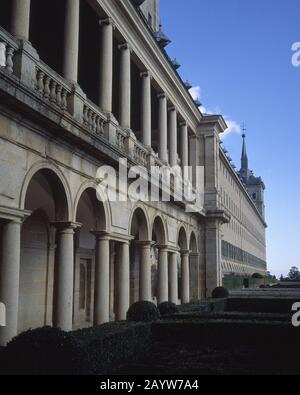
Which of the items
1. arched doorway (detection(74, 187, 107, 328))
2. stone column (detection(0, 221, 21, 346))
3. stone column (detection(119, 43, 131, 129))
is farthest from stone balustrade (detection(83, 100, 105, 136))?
stone column (detection(0, 221, 21, 346))

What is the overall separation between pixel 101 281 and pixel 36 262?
11.9 feet

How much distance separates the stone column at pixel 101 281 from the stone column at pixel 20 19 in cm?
641

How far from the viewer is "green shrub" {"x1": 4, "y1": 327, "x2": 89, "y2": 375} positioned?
779 cm

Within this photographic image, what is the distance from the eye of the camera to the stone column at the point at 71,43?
45.2 ft

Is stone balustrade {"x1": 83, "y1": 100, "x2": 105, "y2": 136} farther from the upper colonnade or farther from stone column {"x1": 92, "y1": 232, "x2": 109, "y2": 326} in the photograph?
stone column {"x1": 92, "y1": 232, "x2": 109, "y2": 326}

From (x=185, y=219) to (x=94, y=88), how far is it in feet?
29.9

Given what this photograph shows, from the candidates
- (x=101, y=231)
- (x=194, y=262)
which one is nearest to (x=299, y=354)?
(x=101, y=231)

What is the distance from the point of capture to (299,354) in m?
13.6

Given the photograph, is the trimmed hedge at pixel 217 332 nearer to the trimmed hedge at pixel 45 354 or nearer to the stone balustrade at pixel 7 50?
the trimmed hedge at pixel 45 354

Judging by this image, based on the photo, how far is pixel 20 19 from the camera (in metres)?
11.3

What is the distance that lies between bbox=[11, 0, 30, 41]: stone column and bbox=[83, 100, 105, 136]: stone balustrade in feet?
10.5

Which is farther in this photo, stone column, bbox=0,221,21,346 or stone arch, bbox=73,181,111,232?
stone arch, bbox=73,181,111,232
